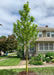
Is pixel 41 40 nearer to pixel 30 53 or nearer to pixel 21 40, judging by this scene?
pixel 30 53

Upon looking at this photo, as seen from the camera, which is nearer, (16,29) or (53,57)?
(16,29)

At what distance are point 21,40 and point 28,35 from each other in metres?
0.76

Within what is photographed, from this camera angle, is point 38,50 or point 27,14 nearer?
point 27,14

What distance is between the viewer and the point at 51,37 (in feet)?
68.0

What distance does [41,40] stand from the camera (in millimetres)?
18516

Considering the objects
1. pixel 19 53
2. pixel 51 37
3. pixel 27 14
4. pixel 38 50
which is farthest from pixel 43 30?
pixel 27 14

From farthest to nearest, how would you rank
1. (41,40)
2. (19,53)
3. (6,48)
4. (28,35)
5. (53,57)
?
(6,48) → (19,53) → (41,40) → (53,57) → (28,35)

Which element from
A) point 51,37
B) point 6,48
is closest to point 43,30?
point 51,37

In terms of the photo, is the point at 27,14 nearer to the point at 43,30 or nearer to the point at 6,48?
the point at 43,30

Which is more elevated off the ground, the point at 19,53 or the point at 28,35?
the point at 28,35

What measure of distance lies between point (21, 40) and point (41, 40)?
11321 millimetres

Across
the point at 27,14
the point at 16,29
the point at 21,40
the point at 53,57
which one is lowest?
the point at 53,57

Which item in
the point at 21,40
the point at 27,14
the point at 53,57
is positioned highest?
the point at 27,14

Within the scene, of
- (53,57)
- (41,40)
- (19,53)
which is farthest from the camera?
(19,53)
